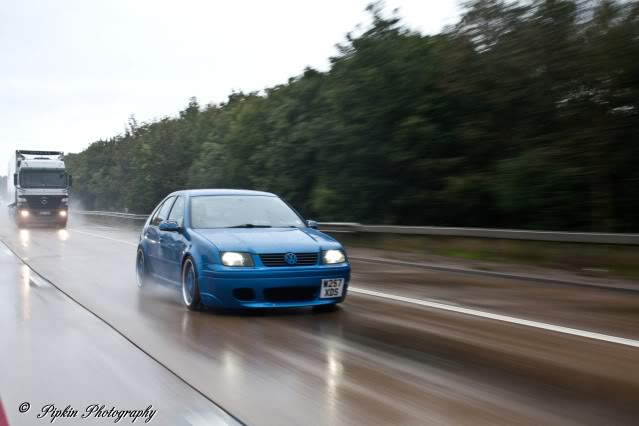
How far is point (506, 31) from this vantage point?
67.2 ft

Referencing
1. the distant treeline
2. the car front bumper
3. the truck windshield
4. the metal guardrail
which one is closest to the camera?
the car front bumper

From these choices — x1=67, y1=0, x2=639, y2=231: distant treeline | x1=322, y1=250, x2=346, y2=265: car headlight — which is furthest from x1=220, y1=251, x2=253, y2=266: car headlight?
x1=67, y1=0, x2=639, y2=231: distant treeline

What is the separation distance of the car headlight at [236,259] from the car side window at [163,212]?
2640 millimetres

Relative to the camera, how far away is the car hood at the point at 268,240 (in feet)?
27.8

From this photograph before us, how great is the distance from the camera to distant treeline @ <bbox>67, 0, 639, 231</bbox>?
16.8 metres

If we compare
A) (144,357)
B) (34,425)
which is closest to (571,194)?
(144,357)

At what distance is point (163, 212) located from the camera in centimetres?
1104

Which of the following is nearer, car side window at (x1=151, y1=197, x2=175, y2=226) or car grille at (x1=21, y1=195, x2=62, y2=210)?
car side window at (x1=151, y1=197, x2=175, y2=226)

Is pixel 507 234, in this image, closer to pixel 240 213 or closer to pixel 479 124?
pixel 240 213

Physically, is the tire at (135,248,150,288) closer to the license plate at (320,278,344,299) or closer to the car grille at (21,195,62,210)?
the license plate at (320,278,344,299)

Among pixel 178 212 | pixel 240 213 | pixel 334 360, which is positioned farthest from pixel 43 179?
pixel 334 360

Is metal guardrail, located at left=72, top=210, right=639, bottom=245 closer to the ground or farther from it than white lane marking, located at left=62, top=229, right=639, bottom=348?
farther from it

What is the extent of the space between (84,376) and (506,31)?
1719cm

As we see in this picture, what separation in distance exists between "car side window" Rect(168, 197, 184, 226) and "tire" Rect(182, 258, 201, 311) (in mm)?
826
